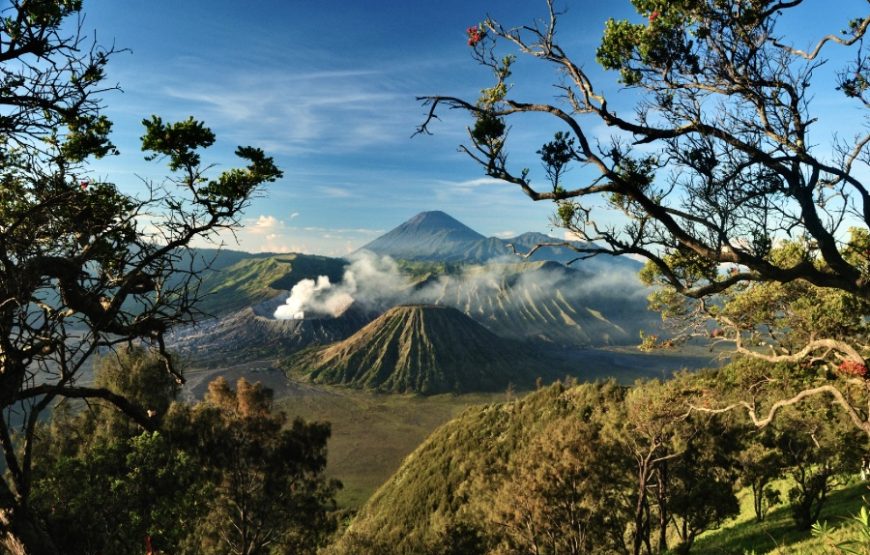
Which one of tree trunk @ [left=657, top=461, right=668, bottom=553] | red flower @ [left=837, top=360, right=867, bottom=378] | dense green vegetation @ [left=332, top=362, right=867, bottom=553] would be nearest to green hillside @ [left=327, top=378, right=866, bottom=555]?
dense green vegetation @ [left=332, top=362, right=867, bottom=553]

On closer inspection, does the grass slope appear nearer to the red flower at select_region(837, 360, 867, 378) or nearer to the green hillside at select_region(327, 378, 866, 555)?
the green hillside at select_region(327, 378, 866, 555)

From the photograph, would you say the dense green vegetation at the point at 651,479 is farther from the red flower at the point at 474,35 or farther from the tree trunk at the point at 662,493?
the red flower at the point at 474,35

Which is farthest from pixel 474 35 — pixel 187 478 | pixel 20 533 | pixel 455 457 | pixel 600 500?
pixel 455 457

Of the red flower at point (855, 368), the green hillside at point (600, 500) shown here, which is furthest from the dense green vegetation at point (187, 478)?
the red flower at point (855, 368)

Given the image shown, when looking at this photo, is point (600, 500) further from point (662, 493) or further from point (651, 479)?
point (651, 479)

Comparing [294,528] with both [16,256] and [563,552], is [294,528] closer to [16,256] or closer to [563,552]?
[563,552]

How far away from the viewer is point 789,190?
6641mm

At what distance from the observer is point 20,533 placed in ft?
14.3

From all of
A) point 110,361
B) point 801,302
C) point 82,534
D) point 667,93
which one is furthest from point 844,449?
point 110,361

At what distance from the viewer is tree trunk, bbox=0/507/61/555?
4.31 m

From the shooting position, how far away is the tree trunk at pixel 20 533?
14.1ft

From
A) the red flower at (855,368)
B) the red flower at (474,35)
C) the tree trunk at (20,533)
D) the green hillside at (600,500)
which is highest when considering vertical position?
the red flower at (474,35)

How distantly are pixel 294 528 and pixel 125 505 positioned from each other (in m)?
14.7

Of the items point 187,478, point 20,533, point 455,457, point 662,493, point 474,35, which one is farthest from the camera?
point 455,457
